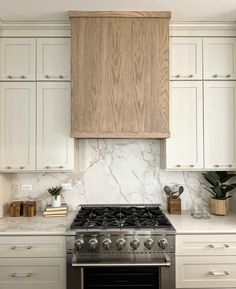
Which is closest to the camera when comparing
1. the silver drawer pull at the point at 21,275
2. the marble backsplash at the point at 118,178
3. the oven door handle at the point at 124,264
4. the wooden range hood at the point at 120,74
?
the oven door handle at the point at 124,264

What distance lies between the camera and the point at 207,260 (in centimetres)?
200

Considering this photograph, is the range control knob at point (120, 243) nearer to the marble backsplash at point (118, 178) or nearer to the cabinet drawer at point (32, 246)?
the cabinet drawer at point (32, 246)

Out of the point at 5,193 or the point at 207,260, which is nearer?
the point at 207,260

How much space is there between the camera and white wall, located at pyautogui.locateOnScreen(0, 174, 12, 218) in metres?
2.36

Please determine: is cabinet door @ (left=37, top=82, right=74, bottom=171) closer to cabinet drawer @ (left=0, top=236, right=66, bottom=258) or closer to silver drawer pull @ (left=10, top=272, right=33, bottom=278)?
cabinet drawer @ (left=0, top=236, right=66, bottom=258)

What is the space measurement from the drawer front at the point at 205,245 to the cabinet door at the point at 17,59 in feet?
6.09

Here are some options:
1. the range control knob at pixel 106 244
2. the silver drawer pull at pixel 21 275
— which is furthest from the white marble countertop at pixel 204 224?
the silver drawer pull at pixel 21 275

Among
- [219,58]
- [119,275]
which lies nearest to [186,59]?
[219,58]

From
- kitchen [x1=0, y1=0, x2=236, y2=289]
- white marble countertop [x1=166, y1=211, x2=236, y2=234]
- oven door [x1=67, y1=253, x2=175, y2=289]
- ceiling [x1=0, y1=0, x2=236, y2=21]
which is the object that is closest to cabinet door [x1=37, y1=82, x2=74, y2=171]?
kitchen [x1=0, y1=0, x2=236, y2=289]

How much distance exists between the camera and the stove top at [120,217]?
6.68ft

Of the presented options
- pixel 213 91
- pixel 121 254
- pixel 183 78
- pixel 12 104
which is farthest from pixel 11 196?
pixel 213 91

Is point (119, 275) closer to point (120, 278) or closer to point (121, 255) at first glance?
point (120, 278)

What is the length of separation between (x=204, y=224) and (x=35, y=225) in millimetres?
1367

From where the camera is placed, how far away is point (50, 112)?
2.35m
